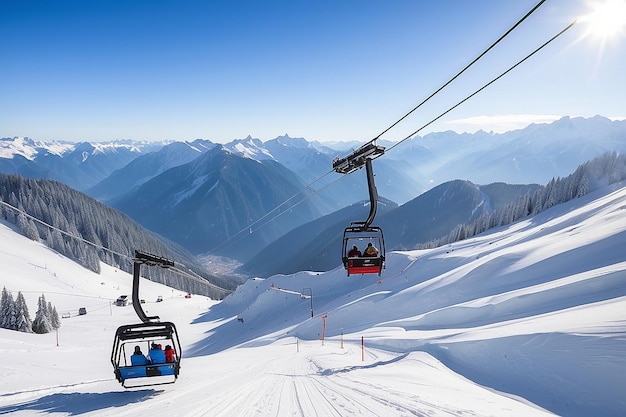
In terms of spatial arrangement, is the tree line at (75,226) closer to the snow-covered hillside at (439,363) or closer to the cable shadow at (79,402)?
the snow-covered hillside at (439,363)

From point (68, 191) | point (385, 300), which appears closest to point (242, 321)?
point (385, 300)

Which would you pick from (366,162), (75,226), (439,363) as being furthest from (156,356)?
(75,226)

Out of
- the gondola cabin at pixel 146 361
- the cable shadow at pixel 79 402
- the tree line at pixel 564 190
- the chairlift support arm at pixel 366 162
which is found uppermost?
the tree line at pixel 564 190

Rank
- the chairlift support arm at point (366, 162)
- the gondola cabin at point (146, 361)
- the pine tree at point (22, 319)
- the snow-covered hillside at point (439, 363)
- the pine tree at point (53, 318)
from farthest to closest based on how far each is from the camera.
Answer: the pine tree at point (53, 318), the pine tree at point (22, 319), the gondola cabin at point (146, 361), the chairlift support arm at point (366, 162), the snow-covered hillside at point (439, 363)

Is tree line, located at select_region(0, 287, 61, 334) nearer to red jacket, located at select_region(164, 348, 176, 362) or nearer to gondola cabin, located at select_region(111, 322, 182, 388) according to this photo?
gondola cabin, located at select_region(111, 322, 182, 388)

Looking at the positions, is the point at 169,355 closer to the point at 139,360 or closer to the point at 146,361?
the point at 146,361

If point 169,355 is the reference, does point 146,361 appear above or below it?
below

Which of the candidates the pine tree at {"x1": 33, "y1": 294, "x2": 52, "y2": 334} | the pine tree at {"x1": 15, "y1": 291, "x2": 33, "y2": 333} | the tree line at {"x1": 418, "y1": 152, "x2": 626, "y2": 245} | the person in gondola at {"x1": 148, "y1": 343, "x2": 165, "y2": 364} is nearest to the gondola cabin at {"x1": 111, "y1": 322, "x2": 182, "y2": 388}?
the person in gondola at {"x1": 148, "y1": 343, "x2": 165, "y2": 364}


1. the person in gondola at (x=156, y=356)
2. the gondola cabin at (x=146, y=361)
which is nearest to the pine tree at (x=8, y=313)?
the gondola cabin at (x=146, y=361)
